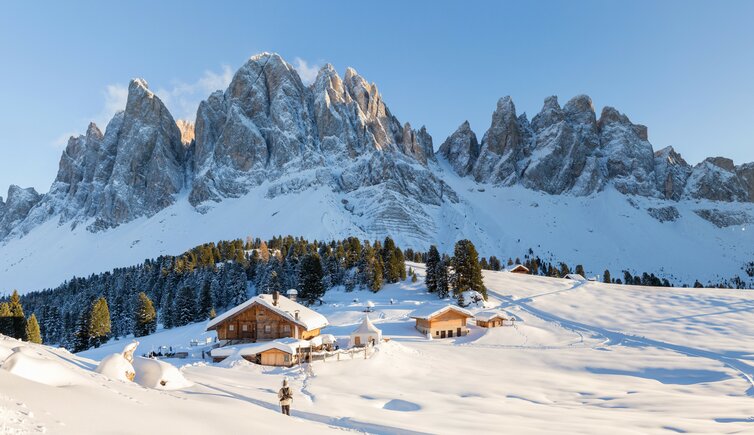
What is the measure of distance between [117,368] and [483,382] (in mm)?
19216

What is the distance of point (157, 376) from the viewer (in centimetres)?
1720

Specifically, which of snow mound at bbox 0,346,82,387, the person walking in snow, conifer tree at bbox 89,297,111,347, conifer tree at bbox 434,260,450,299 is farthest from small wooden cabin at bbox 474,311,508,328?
conifer tree at bbox 89,297,111,347

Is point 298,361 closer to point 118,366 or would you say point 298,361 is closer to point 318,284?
point 118,366

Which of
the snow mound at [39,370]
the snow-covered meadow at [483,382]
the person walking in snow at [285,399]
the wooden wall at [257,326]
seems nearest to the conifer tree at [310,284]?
the snow-covered meadow at [483,382]

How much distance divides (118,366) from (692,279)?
22143 centimetres

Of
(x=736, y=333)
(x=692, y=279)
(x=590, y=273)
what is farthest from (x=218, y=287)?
(x=692, y=279)

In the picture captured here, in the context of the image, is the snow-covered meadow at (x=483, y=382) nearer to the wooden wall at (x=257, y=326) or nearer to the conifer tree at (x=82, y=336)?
the wooden wall at (x=257, y=326)

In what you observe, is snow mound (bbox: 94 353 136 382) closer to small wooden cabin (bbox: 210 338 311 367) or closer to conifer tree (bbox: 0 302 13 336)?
small wooden cabin (bbox: 210 338 311 367)

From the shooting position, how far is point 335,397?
2003 centimetres

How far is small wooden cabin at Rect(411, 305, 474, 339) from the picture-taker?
49594 mm

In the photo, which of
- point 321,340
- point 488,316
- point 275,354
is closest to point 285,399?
point 275,354

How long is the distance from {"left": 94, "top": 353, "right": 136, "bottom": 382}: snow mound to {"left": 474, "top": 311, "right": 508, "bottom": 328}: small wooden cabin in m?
40.9

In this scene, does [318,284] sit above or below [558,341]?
above

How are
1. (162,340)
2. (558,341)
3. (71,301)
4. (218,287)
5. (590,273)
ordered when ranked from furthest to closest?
(590,273) < (71,301) < (218,287) < (162,340) < (558,341)
